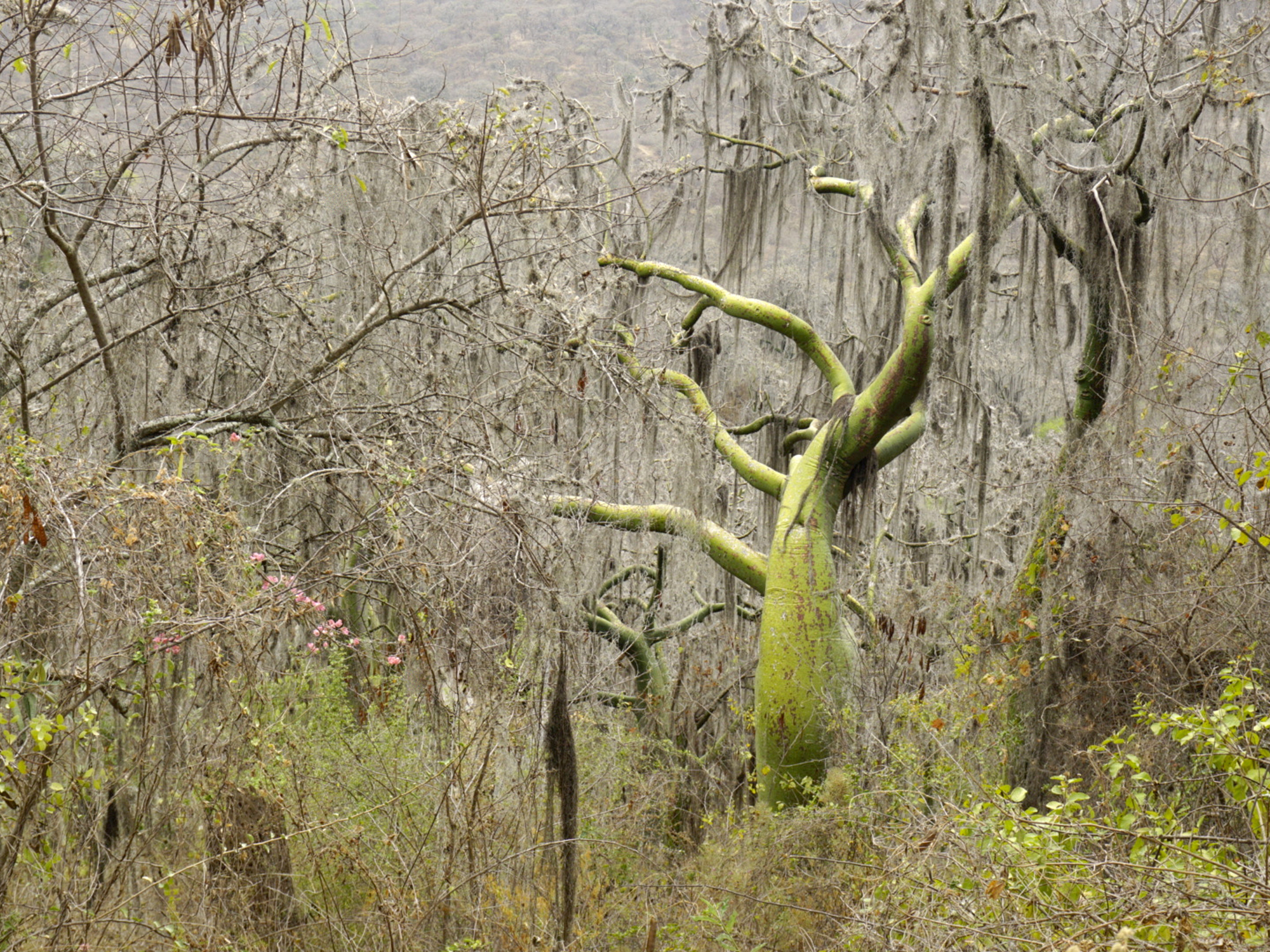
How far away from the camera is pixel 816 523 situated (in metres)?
7.94

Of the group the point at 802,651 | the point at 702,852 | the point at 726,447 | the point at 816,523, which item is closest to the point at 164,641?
the point at 702,852

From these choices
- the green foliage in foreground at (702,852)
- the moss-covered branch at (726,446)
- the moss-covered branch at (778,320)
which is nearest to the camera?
the green foliage in foreground at (702,852)

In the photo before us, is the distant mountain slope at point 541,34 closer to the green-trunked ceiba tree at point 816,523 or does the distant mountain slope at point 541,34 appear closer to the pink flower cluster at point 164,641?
the green-trunked ceiba tree at point 816,523

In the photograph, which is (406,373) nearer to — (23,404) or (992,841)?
(23,404)

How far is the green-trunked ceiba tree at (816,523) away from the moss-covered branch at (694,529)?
1 cm

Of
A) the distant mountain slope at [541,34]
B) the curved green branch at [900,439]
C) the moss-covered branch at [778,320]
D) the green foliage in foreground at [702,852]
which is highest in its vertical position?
the distant mountain slope at [541,34]

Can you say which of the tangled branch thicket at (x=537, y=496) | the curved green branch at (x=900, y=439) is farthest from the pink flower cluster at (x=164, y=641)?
the curved green branch at (x=900, y=439)

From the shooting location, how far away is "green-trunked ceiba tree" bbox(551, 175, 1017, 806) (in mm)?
7473

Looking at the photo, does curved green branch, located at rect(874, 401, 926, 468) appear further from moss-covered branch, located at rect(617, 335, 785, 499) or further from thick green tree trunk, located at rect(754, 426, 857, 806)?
moss-covered branch, located at rect(617, 335, 785, 499)

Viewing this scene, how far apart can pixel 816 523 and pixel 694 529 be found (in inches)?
37.0

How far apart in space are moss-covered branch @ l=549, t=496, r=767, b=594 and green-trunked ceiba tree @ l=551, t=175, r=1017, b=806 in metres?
0.01

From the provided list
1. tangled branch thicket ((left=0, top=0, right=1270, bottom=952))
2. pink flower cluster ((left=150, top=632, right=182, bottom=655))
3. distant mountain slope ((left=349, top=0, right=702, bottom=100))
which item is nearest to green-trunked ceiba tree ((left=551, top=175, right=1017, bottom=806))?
tangled branch thicket ((left=0, top=0, right=1270, bottom=952))

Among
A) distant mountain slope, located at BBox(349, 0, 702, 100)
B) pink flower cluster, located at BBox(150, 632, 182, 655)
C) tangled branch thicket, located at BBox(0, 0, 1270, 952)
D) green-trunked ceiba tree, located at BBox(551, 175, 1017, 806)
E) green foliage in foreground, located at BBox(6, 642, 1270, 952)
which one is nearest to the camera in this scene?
green foliage in foreground, located at BBox(6, 642, 1270, 952)

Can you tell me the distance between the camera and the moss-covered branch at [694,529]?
25.0 feet
